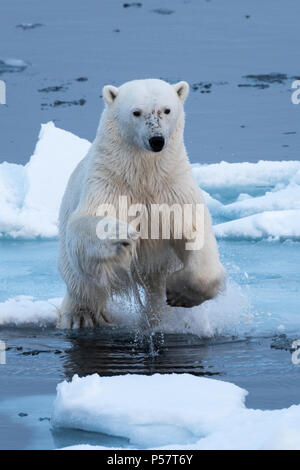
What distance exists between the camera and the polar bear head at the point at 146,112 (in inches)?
181

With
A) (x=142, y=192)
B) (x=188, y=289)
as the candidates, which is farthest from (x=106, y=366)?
(x=142, y=192)

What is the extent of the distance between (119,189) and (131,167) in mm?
122

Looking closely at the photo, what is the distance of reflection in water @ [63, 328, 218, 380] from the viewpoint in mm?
4469

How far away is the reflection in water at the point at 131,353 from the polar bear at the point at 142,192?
22cm

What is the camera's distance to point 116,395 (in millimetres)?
3814

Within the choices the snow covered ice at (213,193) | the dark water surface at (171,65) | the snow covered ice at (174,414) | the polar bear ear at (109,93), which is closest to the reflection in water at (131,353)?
the snow covered ice at (174,414)

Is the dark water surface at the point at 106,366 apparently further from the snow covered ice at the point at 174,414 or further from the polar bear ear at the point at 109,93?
the polar bear ear at the point at 109,93

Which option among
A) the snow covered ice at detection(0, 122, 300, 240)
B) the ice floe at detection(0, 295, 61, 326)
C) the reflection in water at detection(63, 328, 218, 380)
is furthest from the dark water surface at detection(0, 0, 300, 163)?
the reflection in water at detection(63, 328, 218, 380)

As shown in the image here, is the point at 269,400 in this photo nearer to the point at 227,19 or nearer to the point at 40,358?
the point at 40,358

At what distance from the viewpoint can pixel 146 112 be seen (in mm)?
4668

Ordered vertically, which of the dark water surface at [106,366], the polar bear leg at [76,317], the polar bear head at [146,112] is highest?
the polar bear head at [146,112]

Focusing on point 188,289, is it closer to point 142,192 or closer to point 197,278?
point 197,278

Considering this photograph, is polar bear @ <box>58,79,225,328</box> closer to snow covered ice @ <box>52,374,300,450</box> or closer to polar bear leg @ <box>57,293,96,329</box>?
polar bear leg @ <box>57,293,96,329</box>

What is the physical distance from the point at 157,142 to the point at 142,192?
0.48 meters
